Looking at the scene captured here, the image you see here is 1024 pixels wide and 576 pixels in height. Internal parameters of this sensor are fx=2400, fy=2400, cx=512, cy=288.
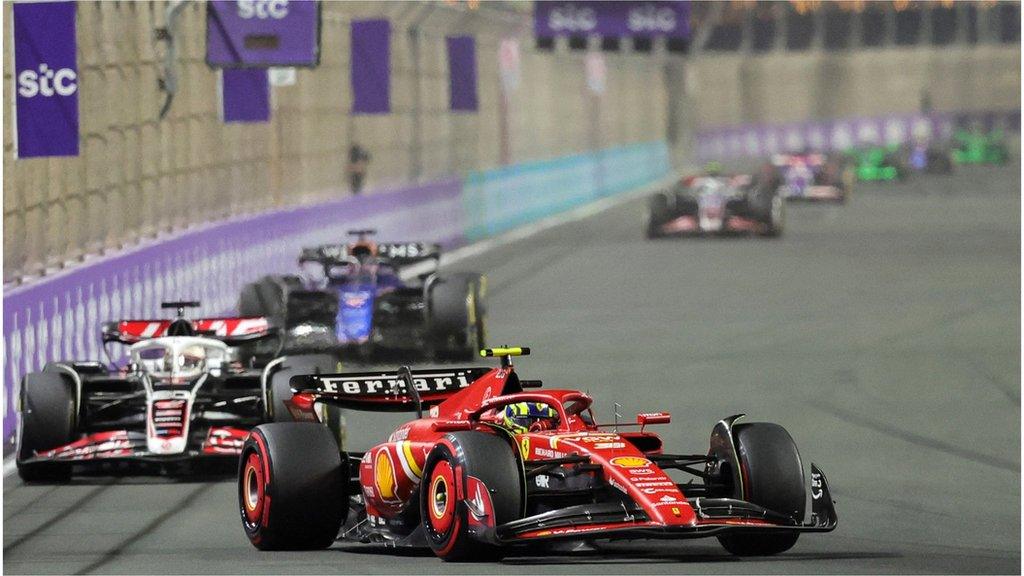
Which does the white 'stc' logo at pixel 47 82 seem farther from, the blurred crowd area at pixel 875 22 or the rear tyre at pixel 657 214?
the blurred crowd area at pixel 875 22

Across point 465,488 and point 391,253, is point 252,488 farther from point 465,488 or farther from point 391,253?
point 391,253

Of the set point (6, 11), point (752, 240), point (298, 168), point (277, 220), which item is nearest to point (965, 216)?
point (752, 240)

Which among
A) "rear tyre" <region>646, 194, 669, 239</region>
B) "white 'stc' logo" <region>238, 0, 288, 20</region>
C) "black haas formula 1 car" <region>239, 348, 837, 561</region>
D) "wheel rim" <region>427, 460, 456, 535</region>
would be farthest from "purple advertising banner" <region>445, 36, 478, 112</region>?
"wheel rim" <region>427, 460, 456, 535</region>

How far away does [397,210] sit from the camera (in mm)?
31141

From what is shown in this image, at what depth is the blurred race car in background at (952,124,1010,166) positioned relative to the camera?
7231cm

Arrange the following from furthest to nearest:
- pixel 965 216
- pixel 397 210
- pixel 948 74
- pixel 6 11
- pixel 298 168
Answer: pixel 948 74, pixel 965 216, pixel 298 168, pixel 397 210, pixel 6 11

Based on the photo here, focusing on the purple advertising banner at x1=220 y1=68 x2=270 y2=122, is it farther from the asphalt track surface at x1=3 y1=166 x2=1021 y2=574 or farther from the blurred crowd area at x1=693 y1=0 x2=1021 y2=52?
the blurred crowd area at x1=693 y1=0 x2=1021 y2=52

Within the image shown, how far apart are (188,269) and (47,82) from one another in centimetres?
415

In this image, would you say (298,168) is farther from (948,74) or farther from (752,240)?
(948,74)

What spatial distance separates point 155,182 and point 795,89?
2830 inches

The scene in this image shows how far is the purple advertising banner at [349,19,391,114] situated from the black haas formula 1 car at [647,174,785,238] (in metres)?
5.54

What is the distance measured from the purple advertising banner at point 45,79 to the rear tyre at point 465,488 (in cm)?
801

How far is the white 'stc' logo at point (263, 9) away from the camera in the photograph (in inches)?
854

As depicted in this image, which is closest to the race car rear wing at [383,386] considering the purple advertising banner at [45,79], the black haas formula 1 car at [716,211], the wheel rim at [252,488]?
the wheel rim at [252,488]
